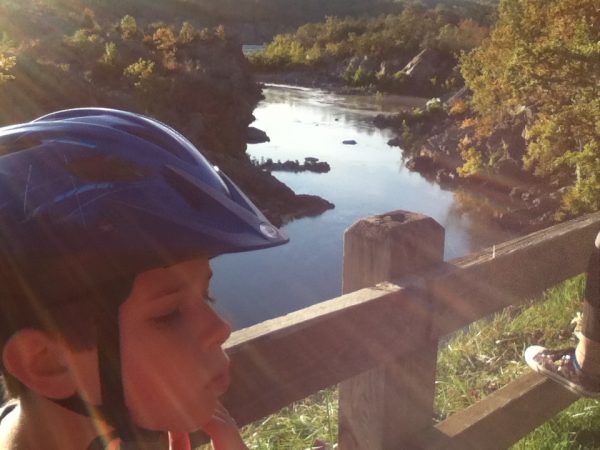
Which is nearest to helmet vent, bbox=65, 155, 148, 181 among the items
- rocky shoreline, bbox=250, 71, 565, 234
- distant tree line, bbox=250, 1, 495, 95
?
rocky shoreline, bbox=250, 71, 565, 234

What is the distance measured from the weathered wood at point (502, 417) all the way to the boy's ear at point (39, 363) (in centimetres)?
125

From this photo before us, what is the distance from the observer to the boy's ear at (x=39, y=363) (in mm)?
1190

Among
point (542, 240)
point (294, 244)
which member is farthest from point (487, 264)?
point (294, 244)

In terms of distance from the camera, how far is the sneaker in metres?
2.68

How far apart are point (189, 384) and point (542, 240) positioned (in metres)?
1.64

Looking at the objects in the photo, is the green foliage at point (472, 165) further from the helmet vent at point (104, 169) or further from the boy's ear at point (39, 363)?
the boy's ear at point (39, 363)

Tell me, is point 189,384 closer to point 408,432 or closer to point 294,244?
point 408,432

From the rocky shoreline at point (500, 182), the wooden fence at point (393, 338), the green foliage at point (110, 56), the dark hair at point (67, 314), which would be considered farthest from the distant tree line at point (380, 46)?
the dark hair at point (67, 314)

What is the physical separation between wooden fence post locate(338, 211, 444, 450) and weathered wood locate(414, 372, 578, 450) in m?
0.14

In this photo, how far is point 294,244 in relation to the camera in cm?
3281

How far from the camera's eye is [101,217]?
123cm

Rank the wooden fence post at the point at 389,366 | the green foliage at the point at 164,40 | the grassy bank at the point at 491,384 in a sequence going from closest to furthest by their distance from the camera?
the wooden fence post at the point at 389,366
the grassy bank at the point at 491,384
the green foliage at the point at 164,40

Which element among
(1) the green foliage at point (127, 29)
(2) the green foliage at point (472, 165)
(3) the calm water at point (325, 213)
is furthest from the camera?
(1) the green foliage at point (127, 29)

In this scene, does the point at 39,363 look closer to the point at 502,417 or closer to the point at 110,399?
the point at 110,399
